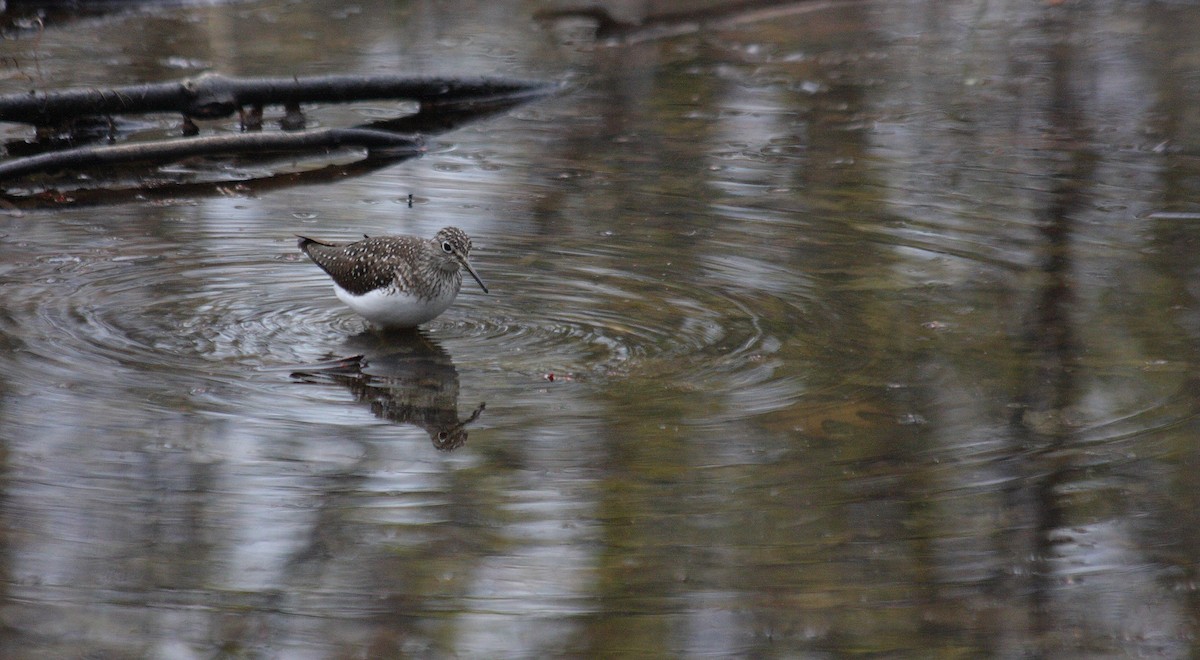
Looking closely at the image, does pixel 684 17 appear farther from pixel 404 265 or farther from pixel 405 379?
pixel 405 379

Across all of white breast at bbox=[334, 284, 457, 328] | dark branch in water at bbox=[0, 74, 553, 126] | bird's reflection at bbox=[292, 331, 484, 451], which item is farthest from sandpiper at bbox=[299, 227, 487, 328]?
dark branch in water at bbox=[0, 74, 553, 126]

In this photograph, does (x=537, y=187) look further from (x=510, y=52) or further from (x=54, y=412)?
(x=510, y=52)

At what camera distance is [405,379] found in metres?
7.49

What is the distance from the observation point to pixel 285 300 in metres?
8.66

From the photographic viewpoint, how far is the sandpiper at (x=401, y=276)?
7855 mm

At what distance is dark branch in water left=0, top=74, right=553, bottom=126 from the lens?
12625mm

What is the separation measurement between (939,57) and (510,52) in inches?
192

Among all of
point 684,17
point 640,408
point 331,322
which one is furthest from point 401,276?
point 684,17

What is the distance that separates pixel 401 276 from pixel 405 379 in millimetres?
630

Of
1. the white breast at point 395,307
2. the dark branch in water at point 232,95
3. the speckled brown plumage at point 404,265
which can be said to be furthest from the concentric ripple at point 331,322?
the dark branch in water at point 232,95

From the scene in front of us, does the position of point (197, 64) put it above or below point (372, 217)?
above

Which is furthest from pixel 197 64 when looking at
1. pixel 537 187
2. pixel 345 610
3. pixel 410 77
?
pixel 345 610

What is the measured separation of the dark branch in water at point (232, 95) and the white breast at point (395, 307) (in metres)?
5.50

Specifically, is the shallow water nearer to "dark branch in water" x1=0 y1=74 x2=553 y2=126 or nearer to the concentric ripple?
the concentric ripple
